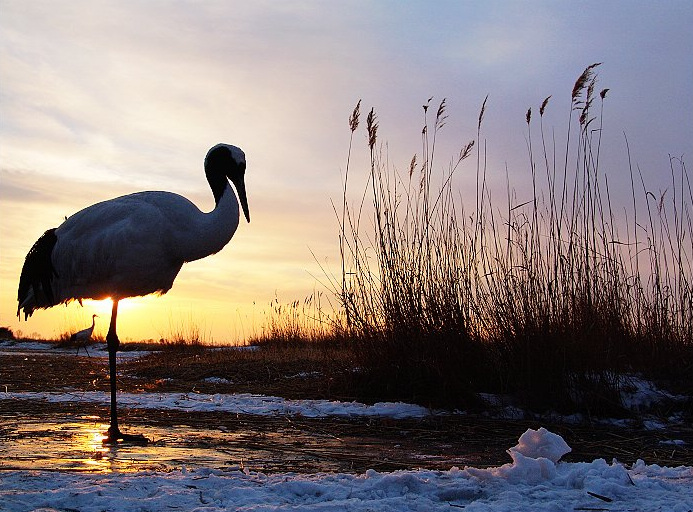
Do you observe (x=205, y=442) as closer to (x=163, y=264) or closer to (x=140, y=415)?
(x=140, y=415)

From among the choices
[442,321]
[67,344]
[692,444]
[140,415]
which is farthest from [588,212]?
[67,344]

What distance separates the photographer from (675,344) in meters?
6.53

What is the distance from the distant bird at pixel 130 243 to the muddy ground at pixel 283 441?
806 millimetres

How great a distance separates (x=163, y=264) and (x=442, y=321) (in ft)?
7.58

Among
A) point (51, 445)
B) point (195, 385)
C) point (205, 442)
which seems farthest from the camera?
point (195, 385)

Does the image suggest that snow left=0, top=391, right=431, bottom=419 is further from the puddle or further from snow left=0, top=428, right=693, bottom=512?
snow left=0, top=428, right=693, bottom=512

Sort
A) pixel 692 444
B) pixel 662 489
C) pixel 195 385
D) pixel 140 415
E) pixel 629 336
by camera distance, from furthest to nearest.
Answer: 1. pixel 195 385
2. pixel 629 336
3. pixel 140 415
4. pixel 692 444
5. pixel 662 489

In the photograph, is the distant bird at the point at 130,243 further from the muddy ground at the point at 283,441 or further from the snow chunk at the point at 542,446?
the snow chunk at the point at 542,446

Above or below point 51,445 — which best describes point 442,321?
above

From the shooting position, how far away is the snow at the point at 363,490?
2.57m

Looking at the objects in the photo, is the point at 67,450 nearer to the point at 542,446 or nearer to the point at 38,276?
the point at 542,446

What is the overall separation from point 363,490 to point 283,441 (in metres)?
1.53

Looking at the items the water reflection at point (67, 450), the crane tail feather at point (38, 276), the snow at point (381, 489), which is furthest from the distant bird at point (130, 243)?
the snow at point (381, 489)

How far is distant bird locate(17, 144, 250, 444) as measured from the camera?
5.61 m
